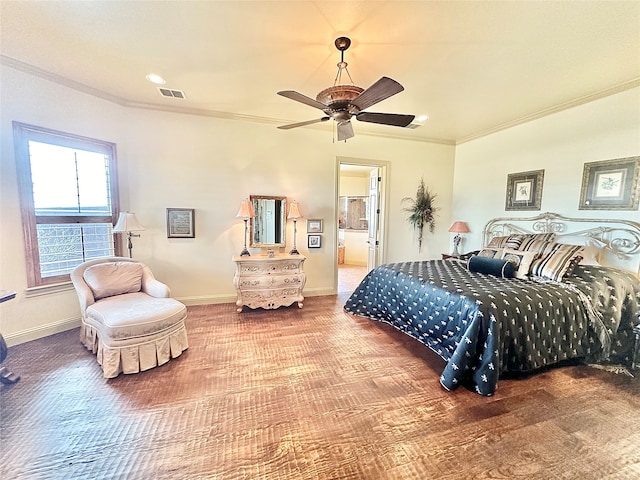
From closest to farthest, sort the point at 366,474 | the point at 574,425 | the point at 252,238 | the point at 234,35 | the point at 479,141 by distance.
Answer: the point at 366,474
the point at 574,425
the point at 234,35
the point at 252,238
the point at 479,141

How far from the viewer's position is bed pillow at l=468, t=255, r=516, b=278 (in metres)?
2.87

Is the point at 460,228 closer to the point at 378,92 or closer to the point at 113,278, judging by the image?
the point at 378,92

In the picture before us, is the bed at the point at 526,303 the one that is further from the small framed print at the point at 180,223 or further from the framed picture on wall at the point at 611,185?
the small framed print at the point at 180,223

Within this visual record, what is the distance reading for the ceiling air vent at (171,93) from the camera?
311 cm

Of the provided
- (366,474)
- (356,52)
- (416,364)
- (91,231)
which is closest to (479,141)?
(356,52)

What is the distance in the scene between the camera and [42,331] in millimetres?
2840

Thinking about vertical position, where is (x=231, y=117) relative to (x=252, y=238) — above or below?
above

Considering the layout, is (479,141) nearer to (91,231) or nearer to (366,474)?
(366,474)

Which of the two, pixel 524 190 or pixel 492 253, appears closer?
pixel 492 253

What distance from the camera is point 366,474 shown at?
1426 mm

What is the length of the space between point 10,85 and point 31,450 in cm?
323

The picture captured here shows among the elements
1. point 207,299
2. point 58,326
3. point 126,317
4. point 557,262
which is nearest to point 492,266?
point 557,262

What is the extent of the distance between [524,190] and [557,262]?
60.2 inches

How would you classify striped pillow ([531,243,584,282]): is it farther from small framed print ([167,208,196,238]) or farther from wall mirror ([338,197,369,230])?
wall mirror ([338,197,369,230])
